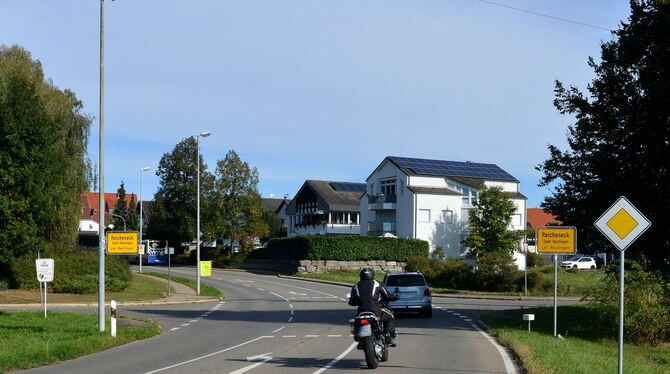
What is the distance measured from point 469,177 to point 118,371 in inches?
2575

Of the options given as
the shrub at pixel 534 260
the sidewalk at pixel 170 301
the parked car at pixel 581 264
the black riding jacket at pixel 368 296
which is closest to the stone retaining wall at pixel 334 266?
the shrub at pixel 534 260

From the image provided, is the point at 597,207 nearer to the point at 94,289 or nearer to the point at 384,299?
the point at 384,299

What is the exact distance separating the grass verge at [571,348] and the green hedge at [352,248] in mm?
36483

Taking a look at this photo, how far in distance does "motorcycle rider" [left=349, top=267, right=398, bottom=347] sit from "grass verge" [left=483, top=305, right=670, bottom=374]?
8.19 ft

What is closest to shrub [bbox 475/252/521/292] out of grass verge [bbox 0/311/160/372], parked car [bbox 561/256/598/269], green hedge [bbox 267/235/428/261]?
green hedge [bbox 267/235/428/261]

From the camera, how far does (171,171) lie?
83688mm

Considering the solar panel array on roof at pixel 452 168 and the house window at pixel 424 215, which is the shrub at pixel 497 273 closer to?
the house window at pixel 424 215

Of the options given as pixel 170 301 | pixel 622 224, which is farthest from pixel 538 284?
pixel 622 224

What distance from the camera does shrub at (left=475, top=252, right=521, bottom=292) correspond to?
145ft

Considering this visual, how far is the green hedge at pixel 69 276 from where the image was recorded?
37969 millimetres

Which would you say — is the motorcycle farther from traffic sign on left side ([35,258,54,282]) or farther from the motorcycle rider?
traffic sign on left side ([35,258,54,282])

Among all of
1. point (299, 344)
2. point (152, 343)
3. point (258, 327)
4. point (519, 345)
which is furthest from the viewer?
point (258, 327)

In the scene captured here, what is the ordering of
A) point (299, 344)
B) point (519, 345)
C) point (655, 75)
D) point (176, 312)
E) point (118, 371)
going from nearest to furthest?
1. point (118, 371)
2. point (519, 345)
3. point (299, 344)
4. point (655, 75)
5. point (176, 312)

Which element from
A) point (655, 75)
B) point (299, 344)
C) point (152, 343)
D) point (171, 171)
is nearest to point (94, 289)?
point (152, 343)
